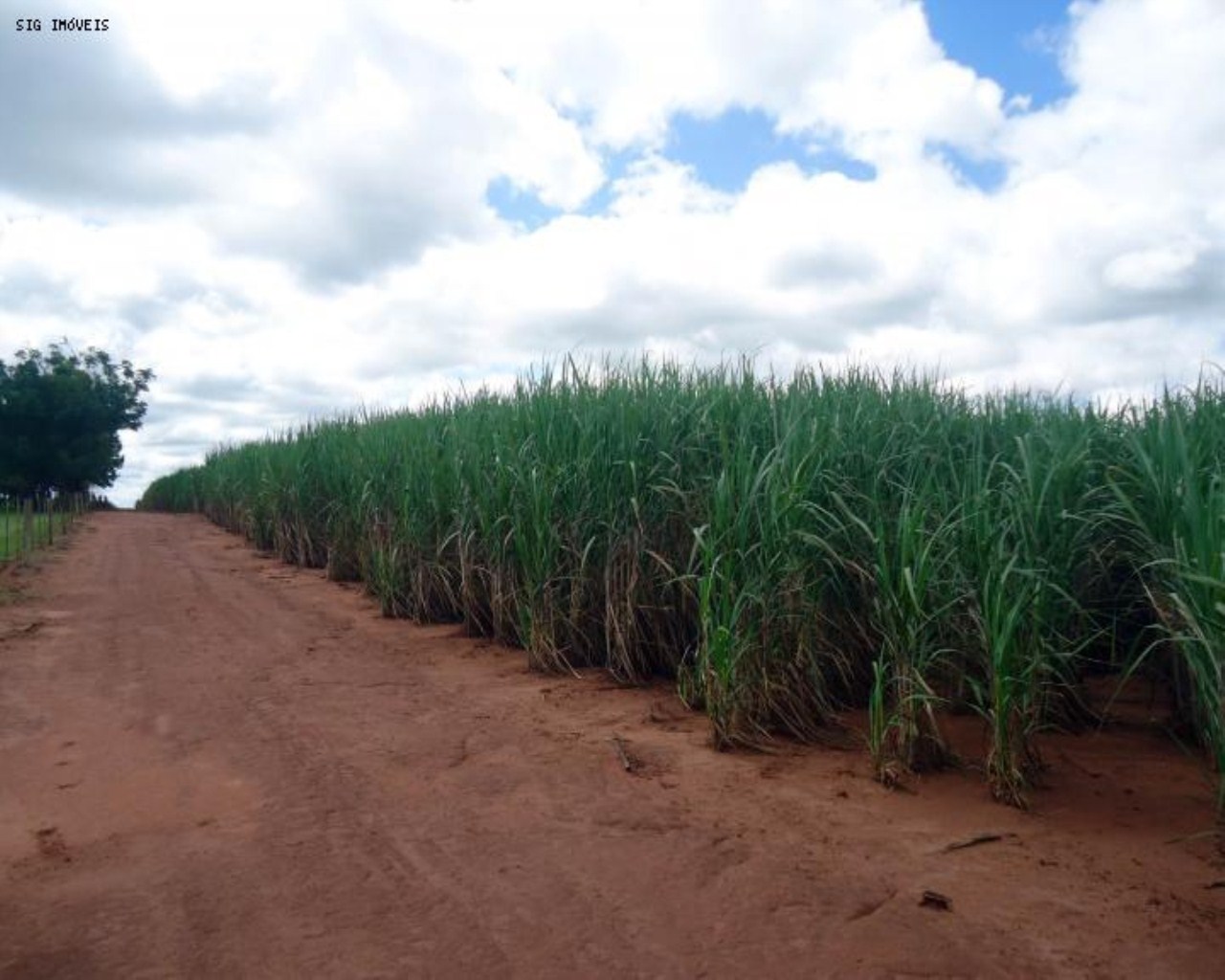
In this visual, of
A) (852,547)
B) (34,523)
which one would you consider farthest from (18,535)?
(852,547)

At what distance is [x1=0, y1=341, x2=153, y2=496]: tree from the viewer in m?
35.8

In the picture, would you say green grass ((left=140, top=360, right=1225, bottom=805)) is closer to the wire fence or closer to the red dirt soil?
the red dirt soil

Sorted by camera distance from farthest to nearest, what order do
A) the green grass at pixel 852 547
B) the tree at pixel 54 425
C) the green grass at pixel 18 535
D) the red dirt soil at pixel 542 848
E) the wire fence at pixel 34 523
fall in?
1. the tree at pixel 54 425
2. the green grass at pixel 18 535
3. the wire fence at pixel 34 523
4. the green grass at pixel 852 547
5. the red dirt soil at pixel 542 848

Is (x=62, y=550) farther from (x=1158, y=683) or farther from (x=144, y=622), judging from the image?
(x=1158, y=683)

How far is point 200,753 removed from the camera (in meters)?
5.49

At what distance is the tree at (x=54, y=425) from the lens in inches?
1407

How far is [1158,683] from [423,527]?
20.0 feet

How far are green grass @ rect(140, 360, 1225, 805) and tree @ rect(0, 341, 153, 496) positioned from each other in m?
32.7

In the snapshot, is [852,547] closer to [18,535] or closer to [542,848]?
[542,848]

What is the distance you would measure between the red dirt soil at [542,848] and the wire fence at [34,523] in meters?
11.1

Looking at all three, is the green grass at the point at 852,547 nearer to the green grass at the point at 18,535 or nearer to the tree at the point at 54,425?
the green grass at the point at 18,535

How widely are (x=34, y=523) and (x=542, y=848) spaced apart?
2200cm

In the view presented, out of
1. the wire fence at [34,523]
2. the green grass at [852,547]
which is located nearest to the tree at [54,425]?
the wire fence at [34,523]

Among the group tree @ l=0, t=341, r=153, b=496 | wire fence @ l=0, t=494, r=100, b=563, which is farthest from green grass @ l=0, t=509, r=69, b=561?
tree @ l=0, t=341, r=153, b=496
